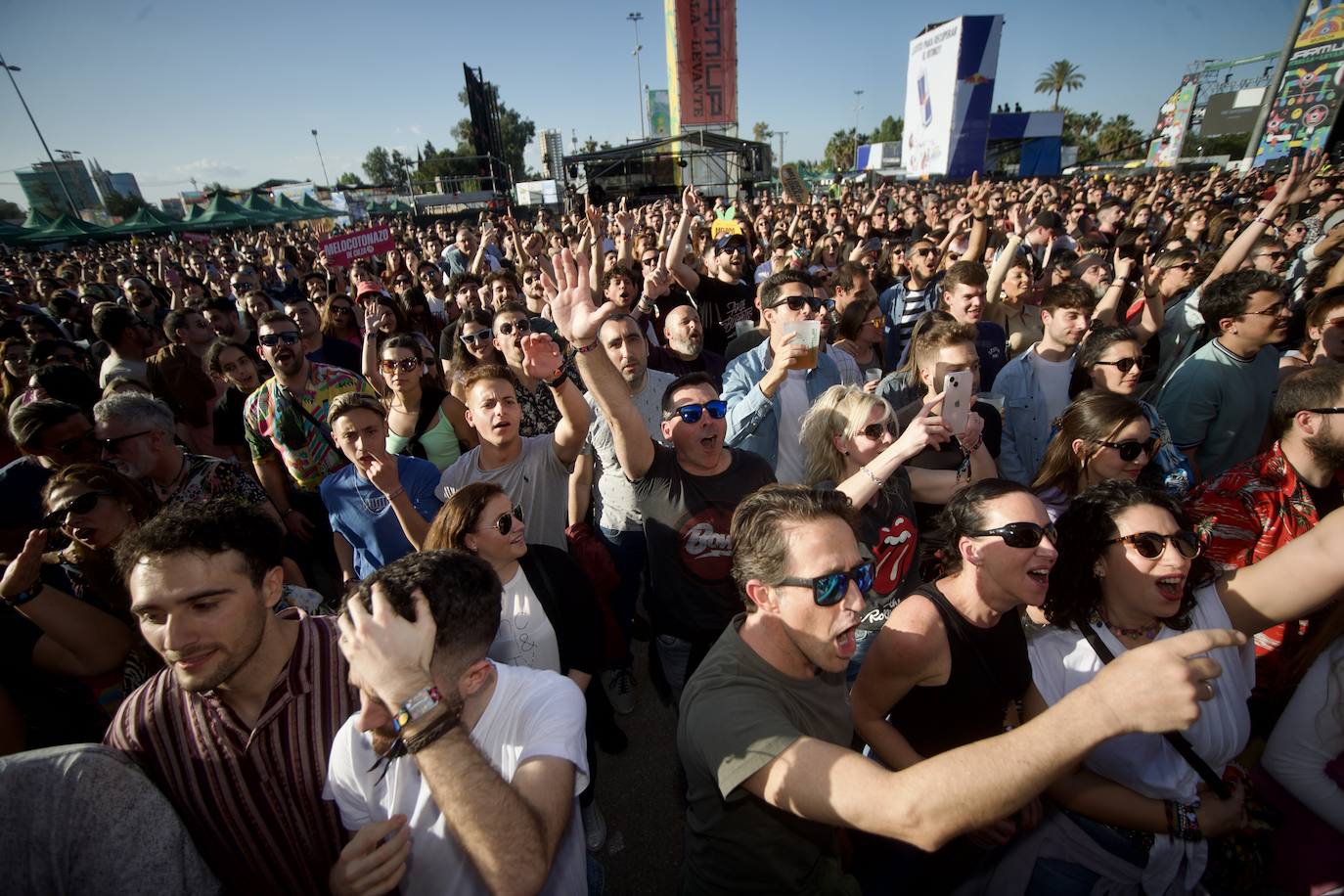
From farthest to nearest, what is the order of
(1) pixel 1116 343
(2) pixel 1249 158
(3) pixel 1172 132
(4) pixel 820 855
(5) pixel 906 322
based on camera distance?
(3) pixel 1172 132 → (2) pixel 1249 158 → (5) pixel 906 322 → (1) pixel 1116 343 → (4) pixel 820 855

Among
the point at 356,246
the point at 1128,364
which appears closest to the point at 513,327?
the point at 1128,364

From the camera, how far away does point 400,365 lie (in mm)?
3588

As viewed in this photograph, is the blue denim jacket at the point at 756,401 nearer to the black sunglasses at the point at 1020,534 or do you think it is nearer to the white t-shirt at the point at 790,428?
the white t-shirt at the point at 790,428

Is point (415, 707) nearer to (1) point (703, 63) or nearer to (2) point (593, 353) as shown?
(2) point (593, 353)

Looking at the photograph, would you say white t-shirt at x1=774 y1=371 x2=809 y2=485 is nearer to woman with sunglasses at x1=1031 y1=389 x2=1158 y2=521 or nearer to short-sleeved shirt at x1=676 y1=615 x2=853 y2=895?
woman with sunglasses at x1=1031 y1=389 x2=1158 y2=521

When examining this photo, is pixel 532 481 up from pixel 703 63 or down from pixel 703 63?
down

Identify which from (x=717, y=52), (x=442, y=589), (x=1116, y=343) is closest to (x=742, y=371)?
(x=1116, y=343)

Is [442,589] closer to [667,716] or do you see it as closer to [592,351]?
[592,351]

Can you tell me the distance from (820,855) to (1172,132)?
1556 inches

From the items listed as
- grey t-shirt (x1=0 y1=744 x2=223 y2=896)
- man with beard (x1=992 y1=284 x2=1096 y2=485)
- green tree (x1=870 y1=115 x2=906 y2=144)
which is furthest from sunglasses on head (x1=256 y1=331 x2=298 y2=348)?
green tree (x1=870 y1=115 x2=906 y2=144)

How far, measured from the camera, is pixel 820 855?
1.64m

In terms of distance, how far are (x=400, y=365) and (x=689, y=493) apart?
→ 2.24m

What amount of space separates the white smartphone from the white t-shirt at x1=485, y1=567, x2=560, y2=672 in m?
1.95

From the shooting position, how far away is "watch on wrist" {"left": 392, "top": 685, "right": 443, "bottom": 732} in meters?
1.23
